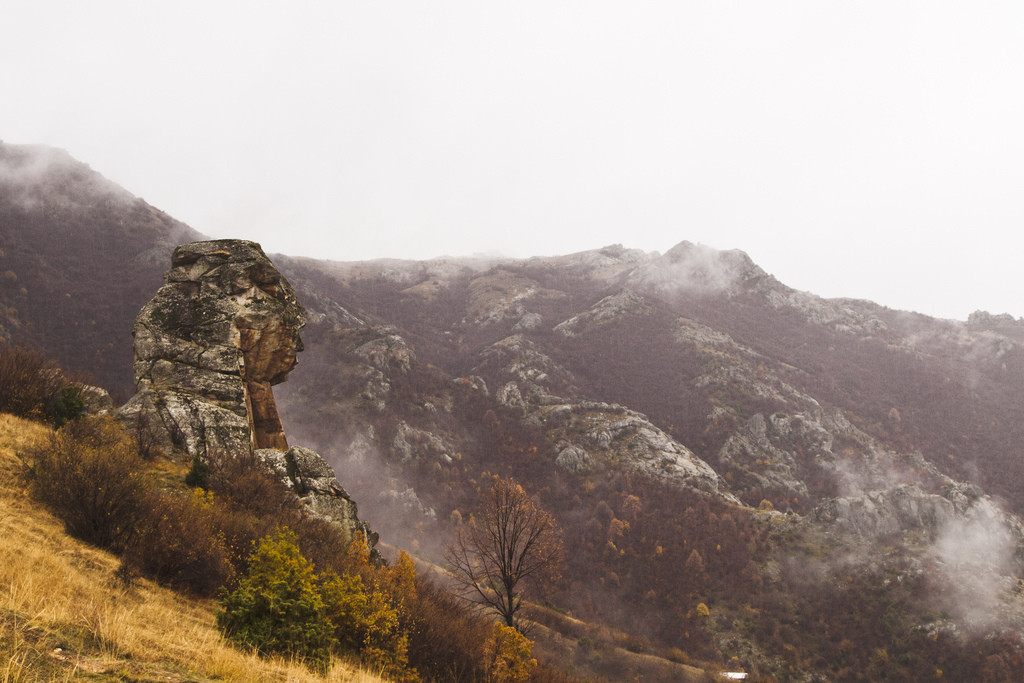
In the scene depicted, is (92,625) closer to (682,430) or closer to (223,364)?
(223,364)

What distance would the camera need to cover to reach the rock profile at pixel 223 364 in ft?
49.6

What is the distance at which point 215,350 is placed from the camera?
17.5m

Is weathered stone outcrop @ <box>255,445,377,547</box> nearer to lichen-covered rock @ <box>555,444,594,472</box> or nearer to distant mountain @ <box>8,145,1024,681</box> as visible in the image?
distant mountain @ <box>8,145,1024,681</box>

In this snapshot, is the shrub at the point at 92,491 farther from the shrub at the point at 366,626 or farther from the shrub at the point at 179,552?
the shrub at the point at 366,626

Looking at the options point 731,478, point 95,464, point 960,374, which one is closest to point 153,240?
point 95,464

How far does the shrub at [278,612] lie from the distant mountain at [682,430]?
29236 millimetres

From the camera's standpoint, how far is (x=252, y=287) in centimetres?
1959

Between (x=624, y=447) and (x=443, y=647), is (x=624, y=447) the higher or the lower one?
the lower one

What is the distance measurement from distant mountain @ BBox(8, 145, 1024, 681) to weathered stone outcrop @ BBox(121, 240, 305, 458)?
26.7 metres

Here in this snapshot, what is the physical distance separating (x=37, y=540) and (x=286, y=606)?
4.22 metres

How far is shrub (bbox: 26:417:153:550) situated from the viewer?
343 inches

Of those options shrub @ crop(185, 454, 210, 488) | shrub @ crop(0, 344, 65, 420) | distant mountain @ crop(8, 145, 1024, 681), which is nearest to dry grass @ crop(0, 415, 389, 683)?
shrub @ crop(185, 454, 210, 488)

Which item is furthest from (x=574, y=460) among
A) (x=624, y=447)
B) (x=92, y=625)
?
(x=92, y=625)

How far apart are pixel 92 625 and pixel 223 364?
13391mm
